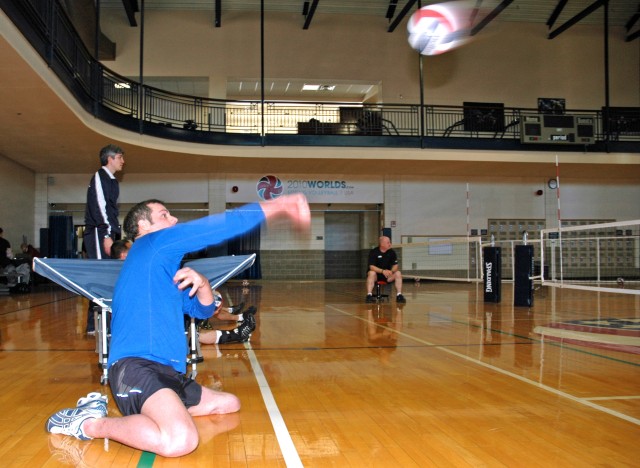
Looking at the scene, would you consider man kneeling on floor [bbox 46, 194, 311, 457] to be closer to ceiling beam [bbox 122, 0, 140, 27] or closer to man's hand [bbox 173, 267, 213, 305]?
man's hand [bbox 173, 267, 213, 305]

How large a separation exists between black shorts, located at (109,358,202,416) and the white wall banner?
16.0 meters

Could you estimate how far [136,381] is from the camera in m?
2.42

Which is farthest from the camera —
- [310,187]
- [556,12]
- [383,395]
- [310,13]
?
[556,12]

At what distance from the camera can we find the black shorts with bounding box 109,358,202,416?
241 cm

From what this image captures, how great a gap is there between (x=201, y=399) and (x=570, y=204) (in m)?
19.4

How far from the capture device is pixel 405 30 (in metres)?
19.3

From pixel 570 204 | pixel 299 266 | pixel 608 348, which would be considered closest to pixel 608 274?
pixel 570 204

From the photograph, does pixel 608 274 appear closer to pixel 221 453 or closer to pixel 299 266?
pixel 299 266

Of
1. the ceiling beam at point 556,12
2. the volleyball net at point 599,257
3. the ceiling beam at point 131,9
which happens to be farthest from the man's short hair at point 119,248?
the ceiling beam at point 556,12

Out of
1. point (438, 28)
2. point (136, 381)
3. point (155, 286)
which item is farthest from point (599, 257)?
point (136, 381)

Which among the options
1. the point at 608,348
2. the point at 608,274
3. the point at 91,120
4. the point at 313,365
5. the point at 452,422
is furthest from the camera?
the point at 608,274

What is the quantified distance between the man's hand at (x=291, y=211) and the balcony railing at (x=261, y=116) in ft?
20.7

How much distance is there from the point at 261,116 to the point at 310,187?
2.78m

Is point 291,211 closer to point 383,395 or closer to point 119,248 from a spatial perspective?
point 383,395
